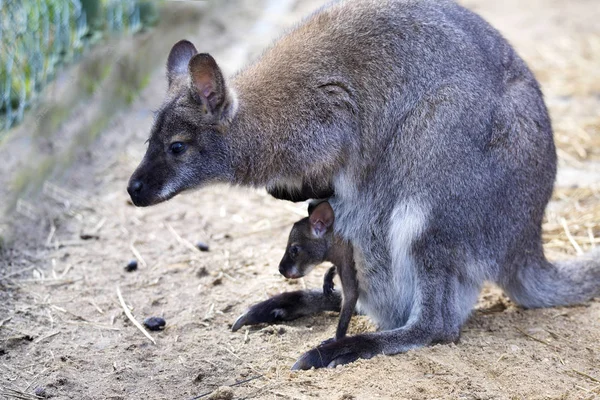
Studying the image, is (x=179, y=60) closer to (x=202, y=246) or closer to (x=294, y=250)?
(x=294, y=250)

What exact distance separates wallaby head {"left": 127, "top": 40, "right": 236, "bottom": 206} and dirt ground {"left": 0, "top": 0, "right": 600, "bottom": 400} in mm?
840

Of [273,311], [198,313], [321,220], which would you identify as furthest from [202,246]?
[321,220]

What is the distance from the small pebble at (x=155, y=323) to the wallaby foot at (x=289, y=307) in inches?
15.6

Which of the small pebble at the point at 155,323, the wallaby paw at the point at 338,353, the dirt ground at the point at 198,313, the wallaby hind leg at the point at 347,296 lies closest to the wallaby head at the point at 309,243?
the wallaby hind leg at the point at 347,296

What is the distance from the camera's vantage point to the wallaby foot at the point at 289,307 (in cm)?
446

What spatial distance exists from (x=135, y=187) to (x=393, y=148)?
1335 millimetres

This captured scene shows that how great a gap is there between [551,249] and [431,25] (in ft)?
6.30

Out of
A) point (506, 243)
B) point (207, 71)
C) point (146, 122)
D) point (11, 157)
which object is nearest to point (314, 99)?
point (207, 71)

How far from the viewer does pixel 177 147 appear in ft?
13.6

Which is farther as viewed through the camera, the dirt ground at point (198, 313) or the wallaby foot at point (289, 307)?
the wallaby foot at point (289, 307)

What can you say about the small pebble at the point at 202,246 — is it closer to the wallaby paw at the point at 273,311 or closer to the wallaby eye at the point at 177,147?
the wallaby paw at the point at 273,311

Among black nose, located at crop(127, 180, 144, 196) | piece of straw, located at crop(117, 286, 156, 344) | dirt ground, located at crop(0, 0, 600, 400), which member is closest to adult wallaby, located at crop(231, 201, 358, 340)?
dirt ground, located at crop(0, 0, 600, 400)

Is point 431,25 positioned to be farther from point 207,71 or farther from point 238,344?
point 238,344

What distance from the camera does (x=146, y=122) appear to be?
7.14 m
